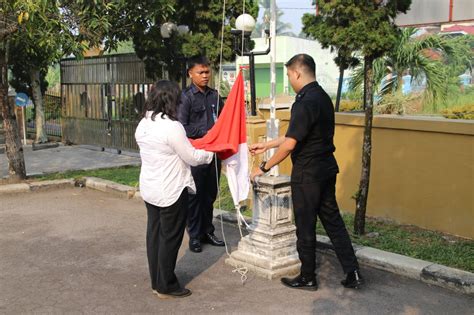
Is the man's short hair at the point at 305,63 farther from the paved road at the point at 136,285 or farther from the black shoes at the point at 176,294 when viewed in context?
the black shoes at the point at 176,294

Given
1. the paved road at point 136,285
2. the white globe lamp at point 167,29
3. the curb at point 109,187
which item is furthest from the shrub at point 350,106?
the paved road at point 136,285

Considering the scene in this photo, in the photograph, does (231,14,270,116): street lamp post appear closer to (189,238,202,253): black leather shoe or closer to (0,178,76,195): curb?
(0,178,76,195): curb

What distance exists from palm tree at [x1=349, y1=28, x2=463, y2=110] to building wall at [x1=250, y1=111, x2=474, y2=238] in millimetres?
6110

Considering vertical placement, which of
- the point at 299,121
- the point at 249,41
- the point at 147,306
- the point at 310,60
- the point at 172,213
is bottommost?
the point at 147,306

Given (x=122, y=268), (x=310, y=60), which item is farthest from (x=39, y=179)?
(x=310, y=60)

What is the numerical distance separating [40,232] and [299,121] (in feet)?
12.8

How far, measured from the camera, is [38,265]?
5465mm

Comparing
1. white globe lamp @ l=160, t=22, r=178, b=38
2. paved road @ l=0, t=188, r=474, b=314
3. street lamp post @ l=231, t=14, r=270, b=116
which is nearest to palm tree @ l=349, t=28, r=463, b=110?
street lamp post @ l=231, t=14, r=270, b=116

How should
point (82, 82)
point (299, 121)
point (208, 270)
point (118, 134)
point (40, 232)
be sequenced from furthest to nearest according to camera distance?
1. point (82, 82)
2. point (118, 134)
3. point (40, 232)
4. point (208, 270)
5. point (299, 121)

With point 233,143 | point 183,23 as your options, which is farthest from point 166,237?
point 183,23

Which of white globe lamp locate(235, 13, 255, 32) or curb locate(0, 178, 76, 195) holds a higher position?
white globe lamp locate(235, 13, 255, 32)

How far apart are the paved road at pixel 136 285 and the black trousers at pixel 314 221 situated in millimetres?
271

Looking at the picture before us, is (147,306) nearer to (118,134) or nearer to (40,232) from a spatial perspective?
(40,232)

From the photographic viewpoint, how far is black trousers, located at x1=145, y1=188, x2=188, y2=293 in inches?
175
